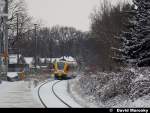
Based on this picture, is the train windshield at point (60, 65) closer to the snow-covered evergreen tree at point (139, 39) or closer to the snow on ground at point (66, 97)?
the snow on ground at point (66, 97)

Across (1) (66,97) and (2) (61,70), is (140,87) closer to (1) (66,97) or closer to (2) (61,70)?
(1) (66,97)

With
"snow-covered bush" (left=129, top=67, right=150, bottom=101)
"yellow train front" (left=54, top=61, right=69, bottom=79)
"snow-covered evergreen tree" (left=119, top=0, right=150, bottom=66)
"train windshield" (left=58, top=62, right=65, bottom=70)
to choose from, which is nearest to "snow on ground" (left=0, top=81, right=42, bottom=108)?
"snow-covered bush" (left=129, top=67, right=150, bottom=101)

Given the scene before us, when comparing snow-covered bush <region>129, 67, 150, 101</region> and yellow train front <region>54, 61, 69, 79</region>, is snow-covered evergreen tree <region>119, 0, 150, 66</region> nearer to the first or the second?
snow-covered bush <region>129, 67, 150, 101</region>

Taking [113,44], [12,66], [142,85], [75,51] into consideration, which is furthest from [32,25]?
[142,85]

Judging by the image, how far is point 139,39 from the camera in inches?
1126

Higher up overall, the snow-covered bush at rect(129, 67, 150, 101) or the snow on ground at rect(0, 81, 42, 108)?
the snow-covered bush at rect(129, 67, 150, 101)

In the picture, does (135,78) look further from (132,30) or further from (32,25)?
(32,25)

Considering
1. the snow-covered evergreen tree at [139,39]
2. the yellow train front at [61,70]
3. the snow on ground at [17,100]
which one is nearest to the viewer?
the snow on ground at [17,100]

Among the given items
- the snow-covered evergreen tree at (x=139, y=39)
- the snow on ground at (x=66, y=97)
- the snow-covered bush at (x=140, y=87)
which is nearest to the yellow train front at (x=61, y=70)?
the snow on ground at (x=66, y=97)

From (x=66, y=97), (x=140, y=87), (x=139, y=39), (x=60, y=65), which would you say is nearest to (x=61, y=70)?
(x=60, y=65)

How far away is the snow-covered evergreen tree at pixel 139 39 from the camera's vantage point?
2772 centimetres

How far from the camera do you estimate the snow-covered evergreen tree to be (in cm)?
2772

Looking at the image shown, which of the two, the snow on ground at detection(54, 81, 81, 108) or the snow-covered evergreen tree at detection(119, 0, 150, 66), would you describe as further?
the snow-covered evergreen tree at detection(119, 0, 150, 66)

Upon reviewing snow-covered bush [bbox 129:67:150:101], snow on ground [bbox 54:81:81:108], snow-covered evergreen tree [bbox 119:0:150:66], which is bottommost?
snow on ground [bbox 54:81:81:108]
